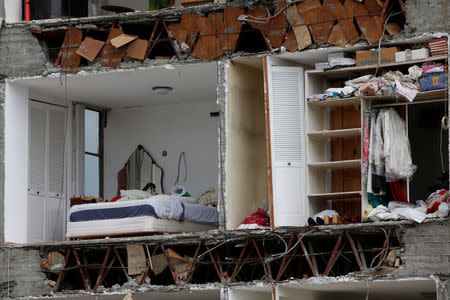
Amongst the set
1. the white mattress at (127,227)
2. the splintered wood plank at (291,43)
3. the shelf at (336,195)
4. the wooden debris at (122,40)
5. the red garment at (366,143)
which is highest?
the wooden debris at (122,40)

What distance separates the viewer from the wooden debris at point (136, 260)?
19.2 meters

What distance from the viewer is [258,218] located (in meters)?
18.8

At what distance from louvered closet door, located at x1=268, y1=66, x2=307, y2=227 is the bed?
1918 mm

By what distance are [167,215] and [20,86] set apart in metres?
3.17

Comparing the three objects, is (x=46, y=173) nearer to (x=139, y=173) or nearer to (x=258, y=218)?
(x=139, y=173)

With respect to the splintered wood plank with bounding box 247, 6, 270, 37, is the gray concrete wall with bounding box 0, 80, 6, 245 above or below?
below

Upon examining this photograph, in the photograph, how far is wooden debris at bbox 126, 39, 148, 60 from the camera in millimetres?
19547

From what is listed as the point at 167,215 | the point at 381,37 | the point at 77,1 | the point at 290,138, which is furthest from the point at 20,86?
the point at 381,37

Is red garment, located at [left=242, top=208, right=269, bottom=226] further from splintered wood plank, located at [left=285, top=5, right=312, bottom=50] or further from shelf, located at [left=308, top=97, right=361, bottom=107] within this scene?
splintered wood plank, located at [left=285, top=5, right=312, bottom=50]

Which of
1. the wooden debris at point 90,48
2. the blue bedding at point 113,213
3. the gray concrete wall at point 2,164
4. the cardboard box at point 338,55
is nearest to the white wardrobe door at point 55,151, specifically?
the blue bedding at point 113,213

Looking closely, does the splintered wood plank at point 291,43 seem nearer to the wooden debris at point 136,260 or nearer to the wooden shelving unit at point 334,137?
the wooden shelving unit at point 334,137

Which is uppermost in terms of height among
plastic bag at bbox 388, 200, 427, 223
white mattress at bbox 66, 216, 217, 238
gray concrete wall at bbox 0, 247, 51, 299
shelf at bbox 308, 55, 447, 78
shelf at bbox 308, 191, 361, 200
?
shelf at bbox 308, 55, 447, 78

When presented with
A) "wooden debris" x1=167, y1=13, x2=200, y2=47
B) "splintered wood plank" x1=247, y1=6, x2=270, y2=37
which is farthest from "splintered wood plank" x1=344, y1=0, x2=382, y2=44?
"wooden debris" x1=167, y1=13, x2=200, y2=47

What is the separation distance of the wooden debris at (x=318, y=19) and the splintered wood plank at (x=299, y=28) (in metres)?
0.07
